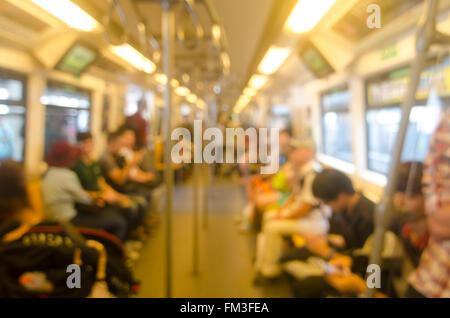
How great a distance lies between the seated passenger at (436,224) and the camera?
88 cm

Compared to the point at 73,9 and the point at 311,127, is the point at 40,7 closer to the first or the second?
the point at 73,9

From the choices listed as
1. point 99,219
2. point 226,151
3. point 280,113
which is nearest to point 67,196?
point 99,219

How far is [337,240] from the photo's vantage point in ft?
5.54

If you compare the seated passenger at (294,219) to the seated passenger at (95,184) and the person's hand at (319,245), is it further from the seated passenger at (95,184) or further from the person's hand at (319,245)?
the seated passenger at (95,184)

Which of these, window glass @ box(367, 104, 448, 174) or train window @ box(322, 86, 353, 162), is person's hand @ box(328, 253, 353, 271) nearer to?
window glass @ box(367, 104, 448, 174)

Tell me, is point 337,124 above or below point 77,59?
below

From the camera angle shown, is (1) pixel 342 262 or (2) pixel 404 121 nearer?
(2) pixel 404 121

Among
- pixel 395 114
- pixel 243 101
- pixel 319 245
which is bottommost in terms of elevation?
pixel 319 245

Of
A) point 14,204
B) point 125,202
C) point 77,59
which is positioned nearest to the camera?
point 14,204

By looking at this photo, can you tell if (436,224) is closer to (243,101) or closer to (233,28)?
(233,28)

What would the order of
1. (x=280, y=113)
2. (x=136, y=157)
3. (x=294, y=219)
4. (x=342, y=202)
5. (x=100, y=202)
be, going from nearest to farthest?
(x=342, y=202), (x=294, y=219), (x=100, y=202), (x=136, y=157), (x=280, y=113)

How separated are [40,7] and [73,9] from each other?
4.6 inches

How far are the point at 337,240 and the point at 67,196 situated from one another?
2.08m

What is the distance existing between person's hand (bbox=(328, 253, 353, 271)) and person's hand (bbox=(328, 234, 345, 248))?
8 centimetres
